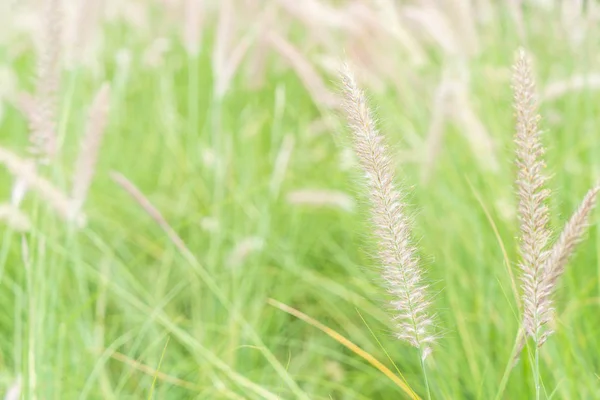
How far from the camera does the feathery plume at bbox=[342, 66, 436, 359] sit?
0.84 m

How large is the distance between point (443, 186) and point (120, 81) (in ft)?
3.41

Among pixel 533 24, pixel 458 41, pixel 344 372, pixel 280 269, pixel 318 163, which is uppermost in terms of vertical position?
pixel 533 24

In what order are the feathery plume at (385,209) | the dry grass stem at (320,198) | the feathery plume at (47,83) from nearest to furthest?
the feathery plume at (385,209) → the feathery plume at (47,83) → the dry grass stem at (320,198)

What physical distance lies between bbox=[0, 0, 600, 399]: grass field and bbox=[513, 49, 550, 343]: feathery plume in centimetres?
18

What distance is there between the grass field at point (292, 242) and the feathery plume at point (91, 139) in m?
0.06

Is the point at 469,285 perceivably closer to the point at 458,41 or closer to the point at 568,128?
the point at 568,128

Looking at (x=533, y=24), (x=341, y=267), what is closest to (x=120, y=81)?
(x=341, y=267)

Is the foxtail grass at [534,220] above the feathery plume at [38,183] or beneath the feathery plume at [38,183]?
above

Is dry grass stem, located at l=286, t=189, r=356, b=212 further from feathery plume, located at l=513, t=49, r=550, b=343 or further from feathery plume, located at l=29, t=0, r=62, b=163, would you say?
feathery plume, located at l=513, t=49, r=550, b=343

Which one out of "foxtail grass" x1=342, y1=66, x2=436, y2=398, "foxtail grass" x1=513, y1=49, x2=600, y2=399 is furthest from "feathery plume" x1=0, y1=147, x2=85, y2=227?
"foxtail grass" x1=513, y1=49, x2=600, y2=399

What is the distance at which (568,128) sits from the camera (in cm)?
221

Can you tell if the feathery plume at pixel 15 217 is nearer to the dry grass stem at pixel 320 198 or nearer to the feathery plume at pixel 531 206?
the dry grass stem at pixel 320 198

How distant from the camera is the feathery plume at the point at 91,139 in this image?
134 cm

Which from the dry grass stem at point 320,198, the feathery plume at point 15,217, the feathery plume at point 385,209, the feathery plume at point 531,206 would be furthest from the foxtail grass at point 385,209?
the dry grass stem at point 320,198
